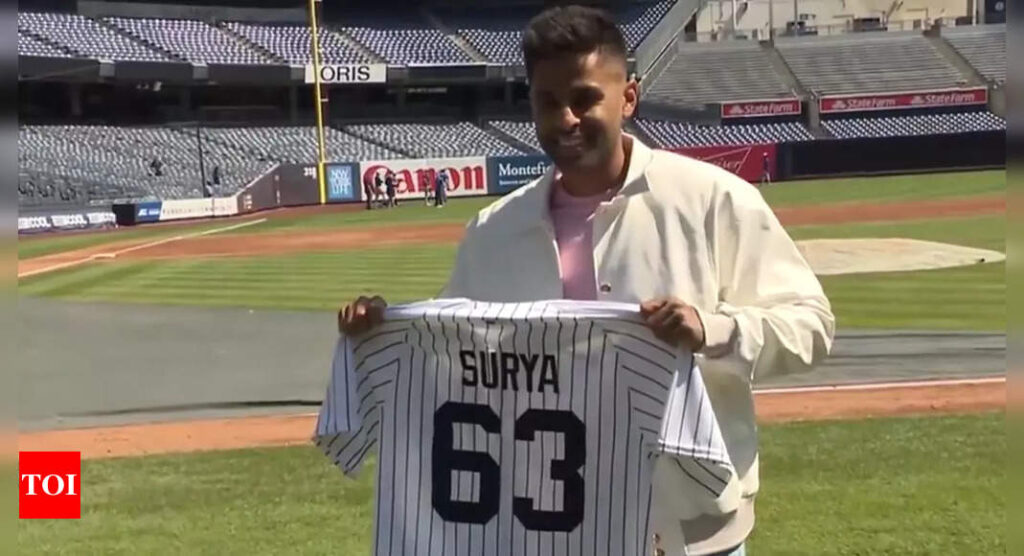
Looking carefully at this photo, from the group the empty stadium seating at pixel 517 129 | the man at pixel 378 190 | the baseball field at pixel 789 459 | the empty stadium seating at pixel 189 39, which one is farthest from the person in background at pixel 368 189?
the baseball field at pixel 789 459

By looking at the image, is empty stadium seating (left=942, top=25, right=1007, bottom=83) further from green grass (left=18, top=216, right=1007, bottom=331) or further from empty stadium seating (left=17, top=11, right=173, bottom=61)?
empty stadium seating (left=17, top=11, right=173, bottom=61)

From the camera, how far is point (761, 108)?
5244 centimetres

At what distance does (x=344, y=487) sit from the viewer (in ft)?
22.8

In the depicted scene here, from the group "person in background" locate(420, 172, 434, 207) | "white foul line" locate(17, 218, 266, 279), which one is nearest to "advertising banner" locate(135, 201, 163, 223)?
"white foul line" locate(17, 218, 266, 279)

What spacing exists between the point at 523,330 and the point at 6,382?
3.57 ft

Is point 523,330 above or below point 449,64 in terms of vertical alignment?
below

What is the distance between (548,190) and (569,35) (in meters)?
0.41

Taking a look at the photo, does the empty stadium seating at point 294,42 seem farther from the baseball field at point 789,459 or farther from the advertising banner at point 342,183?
the baseball field at point 789,459

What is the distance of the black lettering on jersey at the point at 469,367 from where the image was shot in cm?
269

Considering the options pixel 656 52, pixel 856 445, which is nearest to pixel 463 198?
pixel 656 52

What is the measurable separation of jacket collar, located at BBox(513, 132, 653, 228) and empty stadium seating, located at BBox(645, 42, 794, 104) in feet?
171

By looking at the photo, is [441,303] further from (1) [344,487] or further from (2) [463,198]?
(2) [463,198]

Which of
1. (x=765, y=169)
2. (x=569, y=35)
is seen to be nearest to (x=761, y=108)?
(x=765, y=169)

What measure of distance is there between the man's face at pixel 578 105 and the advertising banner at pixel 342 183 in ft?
133
